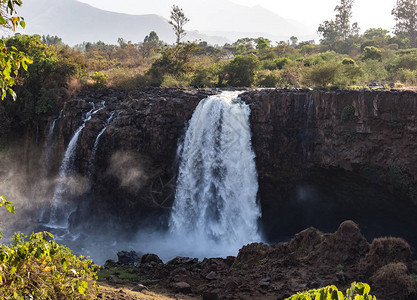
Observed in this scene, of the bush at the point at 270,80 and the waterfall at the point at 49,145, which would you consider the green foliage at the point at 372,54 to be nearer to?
the bush at the point at 270,80

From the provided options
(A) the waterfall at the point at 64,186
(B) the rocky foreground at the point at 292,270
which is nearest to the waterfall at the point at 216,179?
A: (B) the rocky foreground at the point at 292,270

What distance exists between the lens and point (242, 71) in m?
28.0

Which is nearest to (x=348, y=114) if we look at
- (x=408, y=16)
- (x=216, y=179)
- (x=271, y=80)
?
(x=216, y=179)

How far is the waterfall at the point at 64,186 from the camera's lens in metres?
21.1

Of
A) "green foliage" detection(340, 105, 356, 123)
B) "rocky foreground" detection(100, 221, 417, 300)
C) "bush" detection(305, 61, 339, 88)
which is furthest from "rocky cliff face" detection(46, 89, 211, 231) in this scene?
"green foliage" detection(340, 105, 356, 123)

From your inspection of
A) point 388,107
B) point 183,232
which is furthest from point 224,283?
point 388,107

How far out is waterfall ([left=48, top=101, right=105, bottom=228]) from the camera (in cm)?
2109

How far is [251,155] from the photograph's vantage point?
19.2 metres

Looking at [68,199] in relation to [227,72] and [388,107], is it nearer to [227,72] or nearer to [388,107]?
[227,72]

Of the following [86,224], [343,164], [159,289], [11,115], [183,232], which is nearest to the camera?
[159,289]

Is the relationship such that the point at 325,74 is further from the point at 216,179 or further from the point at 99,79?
the point at 99,79

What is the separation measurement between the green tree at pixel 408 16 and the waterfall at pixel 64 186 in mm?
50384

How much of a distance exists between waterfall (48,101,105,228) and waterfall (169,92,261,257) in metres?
6.07

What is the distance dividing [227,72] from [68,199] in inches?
555
